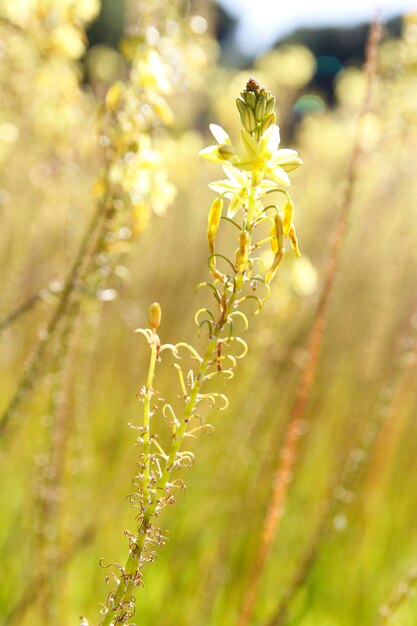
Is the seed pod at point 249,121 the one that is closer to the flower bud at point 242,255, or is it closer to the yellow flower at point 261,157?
the yellow flower at point 261,157

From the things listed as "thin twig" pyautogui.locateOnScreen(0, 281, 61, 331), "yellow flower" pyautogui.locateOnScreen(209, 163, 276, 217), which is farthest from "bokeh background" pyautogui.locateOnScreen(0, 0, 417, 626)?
"yellow flower" pyautogui.locateOnScreen(209, 163, 276, 217)

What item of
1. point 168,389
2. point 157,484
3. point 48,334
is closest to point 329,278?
point 48,334

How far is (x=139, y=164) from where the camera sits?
1299mm

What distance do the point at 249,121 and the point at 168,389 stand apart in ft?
9.75

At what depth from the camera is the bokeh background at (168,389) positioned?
130 centimetres

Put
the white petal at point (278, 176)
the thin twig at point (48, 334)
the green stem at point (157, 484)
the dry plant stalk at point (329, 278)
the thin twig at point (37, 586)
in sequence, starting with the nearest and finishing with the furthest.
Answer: the green stem at point (157, 484)
the white petal at point (278, 176)
the thin twig at point (48, 334)
the dry plant stalk at point (329, 278)
the thin twig at point (37, 586)

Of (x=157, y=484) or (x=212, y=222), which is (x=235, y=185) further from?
(x=157, y=484)

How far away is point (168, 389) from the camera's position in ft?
11.8

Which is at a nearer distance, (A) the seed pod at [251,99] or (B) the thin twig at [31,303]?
(A) the seed pod at [251,99]

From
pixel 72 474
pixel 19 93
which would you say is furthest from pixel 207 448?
pixel 19 93

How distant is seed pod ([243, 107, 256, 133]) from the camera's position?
0.70 meters

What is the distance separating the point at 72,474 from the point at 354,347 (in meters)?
2.81

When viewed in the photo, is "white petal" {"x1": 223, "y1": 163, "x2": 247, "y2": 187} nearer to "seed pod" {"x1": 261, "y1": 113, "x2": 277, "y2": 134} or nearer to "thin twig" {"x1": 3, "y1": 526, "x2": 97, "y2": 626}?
"seed pod" {"x1": 261, "y1": 113, "x2": 277, "y2": 134}

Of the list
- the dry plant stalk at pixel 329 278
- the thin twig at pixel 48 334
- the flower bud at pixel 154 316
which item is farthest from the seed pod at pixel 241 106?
the dry plant stalk at pixel 329 278
